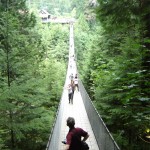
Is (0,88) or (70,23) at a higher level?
(70,23)

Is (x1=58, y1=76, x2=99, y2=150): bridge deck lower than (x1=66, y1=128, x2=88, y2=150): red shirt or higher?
lower

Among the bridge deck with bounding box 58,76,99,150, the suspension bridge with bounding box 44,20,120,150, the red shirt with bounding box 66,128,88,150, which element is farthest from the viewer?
the bridge deck with bounding box 58,76,99,150

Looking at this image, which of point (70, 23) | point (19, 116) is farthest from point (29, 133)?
point (70, 23)

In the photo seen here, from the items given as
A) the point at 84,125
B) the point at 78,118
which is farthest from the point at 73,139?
the point at 78,118

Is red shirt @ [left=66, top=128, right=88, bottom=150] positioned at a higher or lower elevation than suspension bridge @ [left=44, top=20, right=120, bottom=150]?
higher

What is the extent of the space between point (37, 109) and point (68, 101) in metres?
7.05

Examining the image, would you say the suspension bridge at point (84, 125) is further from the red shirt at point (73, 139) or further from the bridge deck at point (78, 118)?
the red shirt at point (73, 139)

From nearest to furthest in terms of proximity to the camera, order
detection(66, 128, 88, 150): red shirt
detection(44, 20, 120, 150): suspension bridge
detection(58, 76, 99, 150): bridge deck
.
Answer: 1. detection(66, 128, 88, 150): red shirt
2. detection(44, 20, 120, 150): suspension bridge
3. detection(58, 76, 99, 150): bridge deck

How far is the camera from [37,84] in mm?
9672

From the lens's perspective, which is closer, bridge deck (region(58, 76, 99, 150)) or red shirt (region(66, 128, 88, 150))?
red shirt (region(66, 128, 88, 150))

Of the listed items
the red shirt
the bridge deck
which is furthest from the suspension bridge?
the red shirt

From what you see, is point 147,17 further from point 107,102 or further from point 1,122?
point 1,122

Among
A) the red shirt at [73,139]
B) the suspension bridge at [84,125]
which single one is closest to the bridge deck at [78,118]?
the suspension bridge at [84,125]

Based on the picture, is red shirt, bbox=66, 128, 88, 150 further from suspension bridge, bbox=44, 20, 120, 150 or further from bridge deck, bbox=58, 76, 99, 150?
bridge deck, bbox=58, 76, 99, 150
